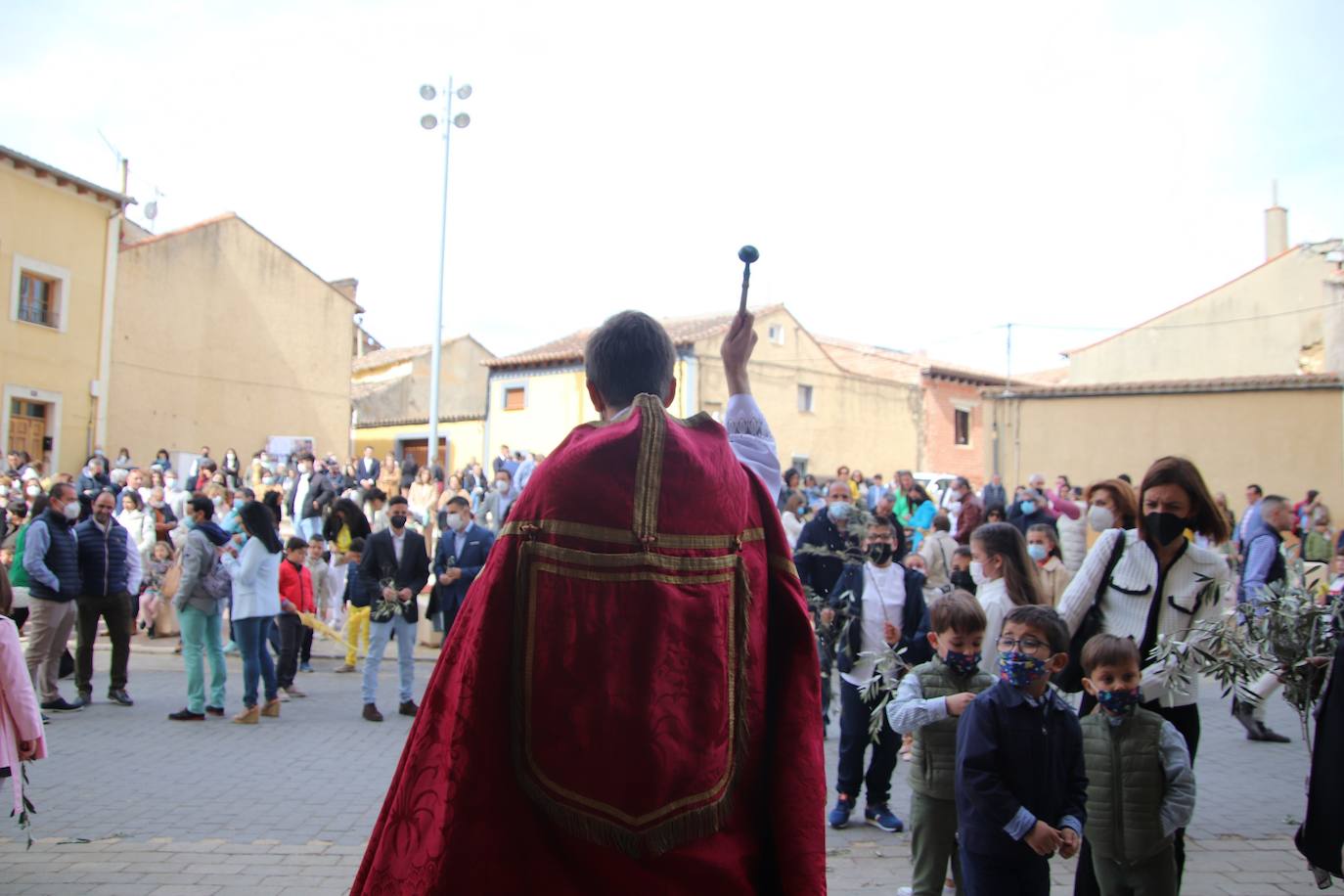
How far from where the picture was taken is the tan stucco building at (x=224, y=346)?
27.8m

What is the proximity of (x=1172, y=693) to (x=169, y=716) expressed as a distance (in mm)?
8140

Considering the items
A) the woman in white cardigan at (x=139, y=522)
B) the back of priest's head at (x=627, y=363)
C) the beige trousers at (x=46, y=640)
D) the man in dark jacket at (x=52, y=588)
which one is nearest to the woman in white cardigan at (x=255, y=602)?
the man in dark jacket at (x=52, y=588)

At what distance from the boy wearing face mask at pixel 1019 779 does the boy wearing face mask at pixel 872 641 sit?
7.34ft

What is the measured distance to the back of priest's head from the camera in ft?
7.70

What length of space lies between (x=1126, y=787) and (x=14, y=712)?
→ 181 inches

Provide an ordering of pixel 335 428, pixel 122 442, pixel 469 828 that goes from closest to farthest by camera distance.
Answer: pixel 469 828
pixel 122 442
pixel 335 428

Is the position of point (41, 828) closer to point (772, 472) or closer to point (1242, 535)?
point (772, 472)

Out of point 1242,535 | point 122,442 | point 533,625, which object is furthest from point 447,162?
point 533,625

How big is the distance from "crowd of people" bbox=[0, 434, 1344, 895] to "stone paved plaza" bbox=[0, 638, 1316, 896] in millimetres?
502

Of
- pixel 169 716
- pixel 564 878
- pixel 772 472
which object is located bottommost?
pixel 169 716

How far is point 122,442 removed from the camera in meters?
27.3

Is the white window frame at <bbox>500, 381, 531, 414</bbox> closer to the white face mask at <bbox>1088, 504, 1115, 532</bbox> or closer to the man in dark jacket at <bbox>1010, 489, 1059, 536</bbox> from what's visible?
the man in dark jacket at <bbox>1010, 489, 1059, 536</bbox>

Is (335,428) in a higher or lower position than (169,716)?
higher

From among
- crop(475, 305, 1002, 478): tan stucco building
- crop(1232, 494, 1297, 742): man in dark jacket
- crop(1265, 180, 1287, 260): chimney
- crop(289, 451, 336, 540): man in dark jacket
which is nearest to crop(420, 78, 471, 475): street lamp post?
crop(289, 451, 336, 540): man in dark jacket
